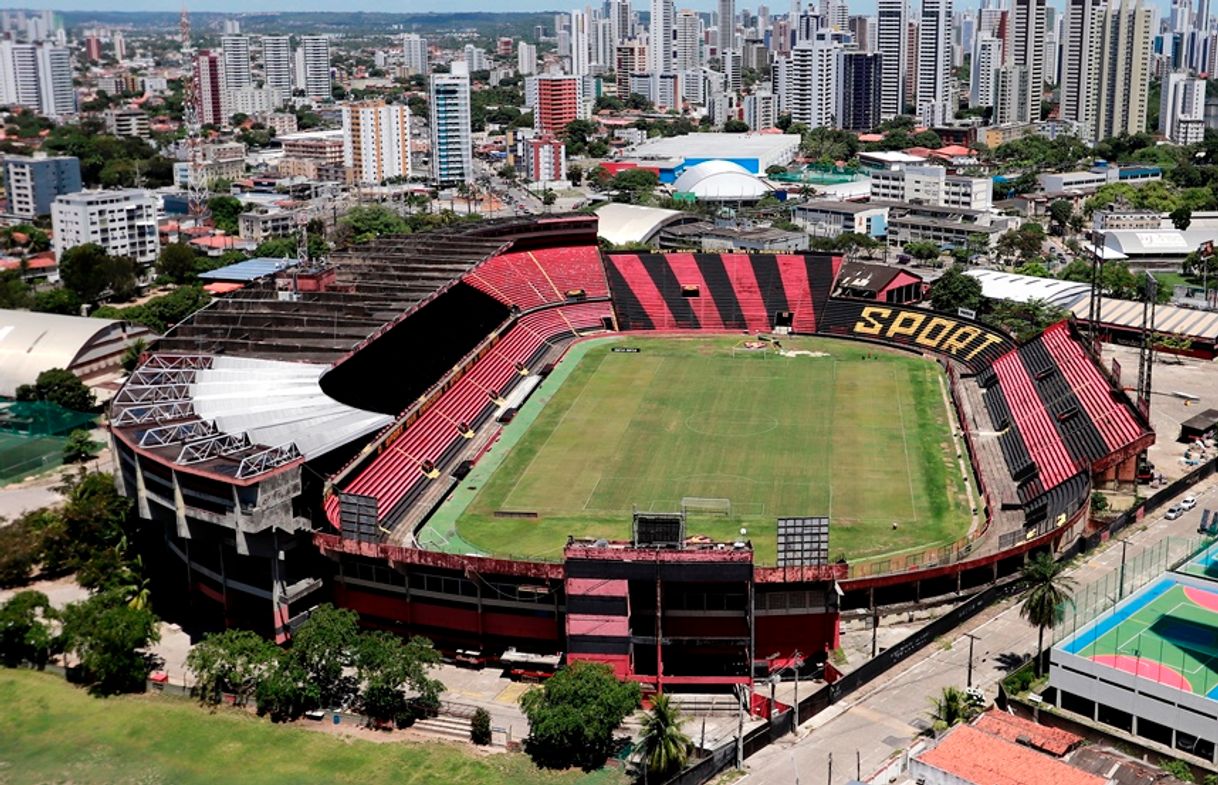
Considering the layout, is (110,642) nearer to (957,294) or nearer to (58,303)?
(58,303)

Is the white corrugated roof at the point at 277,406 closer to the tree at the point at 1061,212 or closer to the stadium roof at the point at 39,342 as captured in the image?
the stadium roof at the point at 39,342

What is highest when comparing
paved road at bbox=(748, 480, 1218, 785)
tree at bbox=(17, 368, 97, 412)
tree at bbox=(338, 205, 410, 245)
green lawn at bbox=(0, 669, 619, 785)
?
tree at bbox=(338, 205, 410, 245)

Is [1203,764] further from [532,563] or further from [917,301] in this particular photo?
[917,301]

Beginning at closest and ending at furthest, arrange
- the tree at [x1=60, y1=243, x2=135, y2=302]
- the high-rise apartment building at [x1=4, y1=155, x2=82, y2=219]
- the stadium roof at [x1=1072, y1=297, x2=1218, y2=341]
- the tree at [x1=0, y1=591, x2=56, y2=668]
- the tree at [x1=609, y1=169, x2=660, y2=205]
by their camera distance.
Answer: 1. the tree at [x1=0, y1=591, x2=56, y2=668]
2. the stadium roof at [x1=1072, y1=297, x2=1218, y2=341]
3. the tree at [x1=60, y1=243, x2=135, y2=302]
4. the high-rise apartment building at [x1=4, y1=155, x2=82, y2=219]
5. the tree at [x1=609, y1=169, x2=660, y2=205]

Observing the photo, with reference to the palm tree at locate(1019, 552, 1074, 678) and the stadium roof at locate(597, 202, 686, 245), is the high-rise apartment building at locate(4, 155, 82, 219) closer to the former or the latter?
the stadium roof at locate(597, 202, 686, 245)

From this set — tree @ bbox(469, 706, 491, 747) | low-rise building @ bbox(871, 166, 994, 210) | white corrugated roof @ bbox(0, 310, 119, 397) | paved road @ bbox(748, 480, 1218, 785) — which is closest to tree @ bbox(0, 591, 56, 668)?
tree @ bbox(469, 706, 491, 747)

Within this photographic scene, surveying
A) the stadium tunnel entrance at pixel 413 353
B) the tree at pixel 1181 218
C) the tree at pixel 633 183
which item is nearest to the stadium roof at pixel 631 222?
the tree at pixel 633 183

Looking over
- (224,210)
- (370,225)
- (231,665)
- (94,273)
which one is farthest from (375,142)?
(231,665)
